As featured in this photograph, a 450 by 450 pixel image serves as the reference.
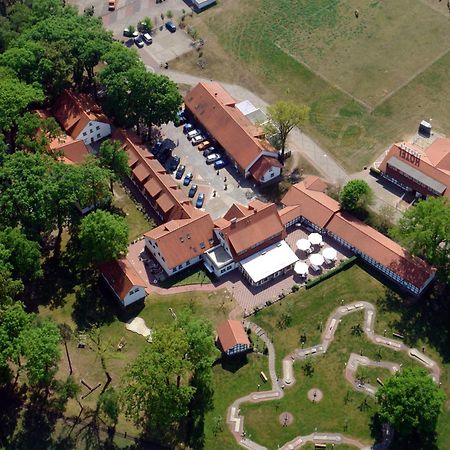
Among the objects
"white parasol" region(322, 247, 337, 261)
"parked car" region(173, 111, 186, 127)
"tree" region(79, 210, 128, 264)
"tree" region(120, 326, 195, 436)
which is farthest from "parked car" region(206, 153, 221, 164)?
"tree" region(120, 326, 195, 436)

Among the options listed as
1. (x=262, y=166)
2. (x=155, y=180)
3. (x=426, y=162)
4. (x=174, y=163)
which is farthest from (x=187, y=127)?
(x=426, y=162)

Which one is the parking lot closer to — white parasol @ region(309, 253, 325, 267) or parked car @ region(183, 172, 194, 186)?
parked car @ region(183, 172, 194, 186)

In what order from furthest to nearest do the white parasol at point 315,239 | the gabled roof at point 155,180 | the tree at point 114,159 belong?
the tree at point 114,159, the gabled roof at point 155,180, the white parasol at point 315,239

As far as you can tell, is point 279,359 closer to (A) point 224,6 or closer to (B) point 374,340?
(B) point 374,340

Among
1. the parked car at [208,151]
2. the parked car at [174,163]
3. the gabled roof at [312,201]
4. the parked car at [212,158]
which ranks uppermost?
the parked car at [174,163]

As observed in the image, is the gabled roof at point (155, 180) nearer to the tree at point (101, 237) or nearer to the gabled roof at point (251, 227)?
the gabled roof at point (251, 227)

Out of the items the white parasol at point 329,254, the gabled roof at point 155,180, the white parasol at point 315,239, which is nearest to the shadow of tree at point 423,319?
the white parasol at point 329,254

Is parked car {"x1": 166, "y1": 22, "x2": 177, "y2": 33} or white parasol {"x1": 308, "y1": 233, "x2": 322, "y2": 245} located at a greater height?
parked car {"x1": 166, "y1": 22, "x2": 177, "y2": 33}
